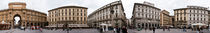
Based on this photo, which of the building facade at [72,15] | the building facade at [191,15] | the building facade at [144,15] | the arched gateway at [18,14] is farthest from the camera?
the building facade at [191,15]

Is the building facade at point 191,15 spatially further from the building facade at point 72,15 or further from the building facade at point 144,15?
the building facade at point 72,15

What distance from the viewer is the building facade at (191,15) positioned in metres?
77.3

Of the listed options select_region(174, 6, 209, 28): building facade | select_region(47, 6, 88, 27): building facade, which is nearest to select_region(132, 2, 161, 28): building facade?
select_region(174, 6, 209, 28): building facade

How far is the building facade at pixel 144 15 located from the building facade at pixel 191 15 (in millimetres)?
16304

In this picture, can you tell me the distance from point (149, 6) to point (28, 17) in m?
55.1

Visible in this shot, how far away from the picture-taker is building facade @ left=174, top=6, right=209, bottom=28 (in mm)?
77331

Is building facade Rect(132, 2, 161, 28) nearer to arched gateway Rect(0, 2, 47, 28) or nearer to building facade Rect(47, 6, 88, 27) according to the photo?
building facade Rect(47, 6, 88, 27)

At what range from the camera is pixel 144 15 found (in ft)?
206

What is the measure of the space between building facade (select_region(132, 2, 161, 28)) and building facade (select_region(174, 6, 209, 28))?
16304mm

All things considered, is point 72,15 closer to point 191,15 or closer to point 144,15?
point 144,15

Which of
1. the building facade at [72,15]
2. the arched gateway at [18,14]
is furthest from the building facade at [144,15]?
the arched gateway at [18,14]

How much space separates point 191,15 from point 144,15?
28.1 metres


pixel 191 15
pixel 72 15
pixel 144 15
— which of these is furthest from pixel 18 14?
pixel 191 15

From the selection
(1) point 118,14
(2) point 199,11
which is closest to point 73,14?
(1) point 118,14
